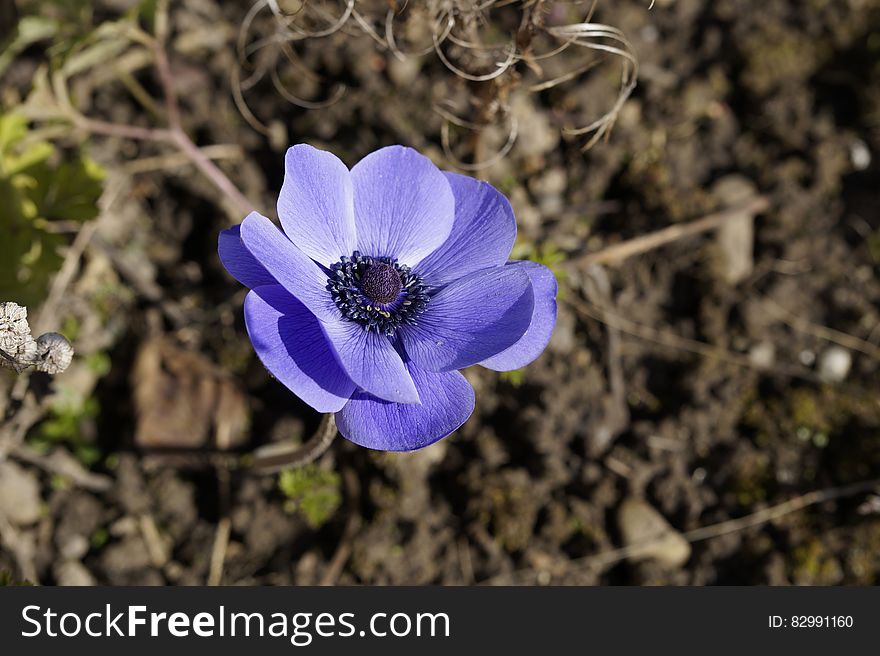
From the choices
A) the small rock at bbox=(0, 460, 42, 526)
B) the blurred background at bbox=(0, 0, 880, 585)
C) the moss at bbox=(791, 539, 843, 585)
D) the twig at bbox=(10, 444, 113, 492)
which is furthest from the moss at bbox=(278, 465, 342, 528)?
the moss at bbox=(791, 539, 843, 585)

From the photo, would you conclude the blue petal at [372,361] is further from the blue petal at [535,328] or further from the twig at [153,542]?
the twig at [153,542]

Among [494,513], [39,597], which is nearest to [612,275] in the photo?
[494,513]

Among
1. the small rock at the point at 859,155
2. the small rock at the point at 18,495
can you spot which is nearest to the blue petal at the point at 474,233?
the small rock at the point at 18,495

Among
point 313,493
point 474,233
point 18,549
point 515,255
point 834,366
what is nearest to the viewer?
point 474,233

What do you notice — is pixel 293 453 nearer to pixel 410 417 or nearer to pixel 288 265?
pixel 410 417

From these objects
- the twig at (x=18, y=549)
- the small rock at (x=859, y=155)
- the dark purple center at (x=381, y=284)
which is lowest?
the twig at (x=18, y=549)

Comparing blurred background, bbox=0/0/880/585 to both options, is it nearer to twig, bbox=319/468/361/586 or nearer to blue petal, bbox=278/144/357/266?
twig, bbox=319/468/361/586

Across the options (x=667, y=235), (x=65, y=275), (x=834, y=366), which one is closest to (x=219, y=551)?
(x=65, y=275)
